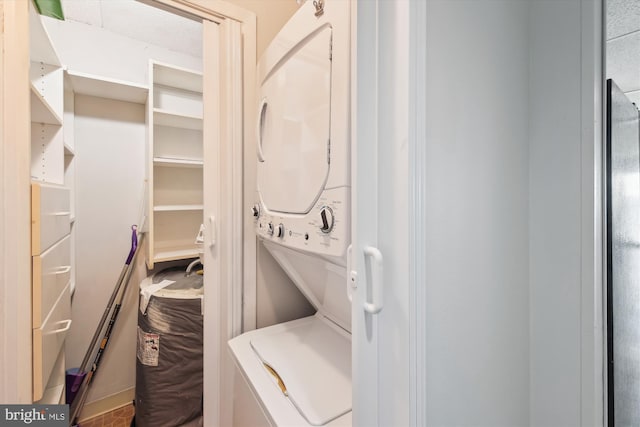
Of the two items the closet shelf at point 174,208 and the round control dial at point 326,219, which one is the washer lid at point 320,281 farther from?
the closet shelf at point 174,208

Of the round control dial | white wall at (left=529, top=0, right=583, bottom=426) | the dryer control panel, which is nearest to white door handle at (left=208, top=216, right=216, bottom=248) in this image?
the dryer control panel

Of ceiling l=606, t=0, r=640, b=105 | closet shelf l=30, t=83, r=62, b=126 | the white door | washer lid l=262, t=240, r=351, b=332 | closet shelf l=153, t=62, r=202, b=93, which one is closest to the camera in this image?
the white door

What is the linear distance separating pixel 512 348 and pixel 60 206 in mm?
2055

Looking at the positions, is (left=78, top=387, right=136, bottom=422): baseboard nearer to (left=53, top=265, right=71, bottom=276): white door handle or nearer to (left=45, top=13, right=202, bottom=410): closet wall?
(left=45, top=13, right=202, bottom=410): closet wall

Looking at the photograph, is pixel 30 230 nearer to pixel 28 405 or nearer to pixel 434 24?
pixel 28 405

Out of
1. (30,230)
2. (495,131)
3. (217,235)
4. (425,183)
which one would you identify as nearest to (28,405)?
(30,230)

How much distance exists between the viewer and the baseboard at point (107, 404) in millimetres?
2125

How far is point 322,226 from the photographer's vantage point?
801 mm

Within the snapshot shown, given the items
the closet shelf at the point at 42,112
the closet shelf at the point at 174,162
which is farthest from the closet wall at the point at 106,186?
the closet shelf at the point at 42,112

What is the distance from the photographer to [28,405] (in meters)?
1.04

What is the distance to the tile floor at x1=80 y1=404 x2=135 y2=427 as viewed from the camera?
211 centimetres

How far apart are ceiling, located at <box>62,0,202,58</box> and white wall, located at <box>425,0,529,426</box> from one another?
201 cm

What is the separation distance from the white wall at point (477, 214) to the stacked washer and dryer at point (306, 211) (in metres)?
0.22

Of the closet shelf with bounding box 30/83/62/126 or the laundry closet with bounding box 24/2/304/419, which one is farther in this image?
the laundry closet with bounding box 24/2/304/419
